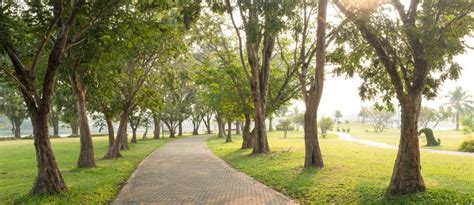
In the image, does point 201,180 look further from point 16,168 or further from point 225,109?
point 225,109

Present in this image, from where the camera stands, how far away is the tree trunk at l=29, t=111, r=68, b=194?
1095 centimetres

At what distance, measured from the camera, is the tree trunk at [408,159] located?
964 cm

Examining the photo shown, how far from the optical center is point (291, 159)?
1994 cm

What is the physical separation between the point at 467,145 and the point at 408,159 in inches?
701

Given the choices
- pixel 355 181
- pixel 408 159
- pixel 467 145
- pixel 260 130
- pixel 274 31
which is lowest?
pixel 355 181

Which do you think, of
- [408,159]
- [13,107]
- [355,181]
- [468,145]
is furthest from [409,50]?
[13,107]

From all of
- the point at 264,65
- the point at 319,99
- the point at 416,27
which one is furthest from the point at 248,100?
the point at 416,27

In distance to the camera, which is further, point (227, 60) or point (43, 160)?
point (227, 60)

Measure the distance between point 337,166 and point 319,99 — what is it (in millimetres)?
3058

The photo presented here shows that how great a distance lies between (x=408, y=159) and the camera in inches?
384

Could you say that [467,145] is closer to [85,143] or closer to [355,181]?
[355,181]

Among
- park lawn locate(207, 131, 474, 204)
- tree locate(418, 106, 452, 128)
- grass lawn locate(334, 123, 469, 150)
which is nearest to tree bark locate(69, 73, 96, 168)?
park lawn locate(207, 131, 474, 204)

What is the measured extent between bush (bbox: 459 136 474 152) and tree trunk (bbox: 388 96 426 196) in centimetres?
1721

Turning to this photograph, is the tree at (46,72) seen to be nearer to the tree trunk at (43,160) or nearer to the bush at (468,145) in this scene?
the tree trunk at (43,160)
